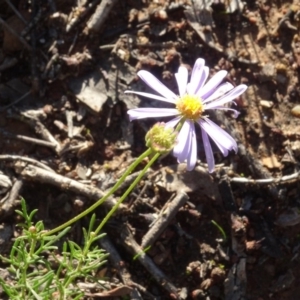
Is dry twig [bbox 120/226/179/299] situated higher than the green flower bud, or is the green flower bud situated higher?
the green flower bud

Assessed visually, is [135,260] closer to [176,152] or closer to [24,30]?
[176,152]

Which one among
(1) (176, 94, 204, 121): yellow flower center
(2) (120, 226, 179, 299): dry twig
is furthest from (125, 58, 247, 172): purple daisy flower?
(2) (120, 226, 179, 299): dry twig

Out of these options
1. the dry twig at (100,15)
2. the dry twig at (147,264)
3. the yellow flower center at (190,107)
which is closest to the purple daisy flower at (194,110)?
the yellow flower center at (190,107)

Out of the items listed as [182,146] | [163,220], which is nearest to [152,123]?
[163,220]

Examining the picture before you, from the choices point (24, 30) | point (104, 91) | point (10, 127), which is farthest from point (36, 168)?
point (24, 30)

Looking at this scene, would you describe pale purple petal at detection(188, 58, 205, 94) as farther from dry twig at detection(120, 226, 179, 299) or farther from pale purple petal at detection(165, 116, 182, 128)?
dry twig at detection(120, 226, 179, 299)

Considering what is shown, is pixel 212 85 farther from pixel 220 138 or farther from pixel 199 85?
pixel 220 138

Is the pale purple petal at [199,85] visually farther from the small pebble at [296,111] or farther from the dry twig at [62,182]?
the small pebble at [296,111]
